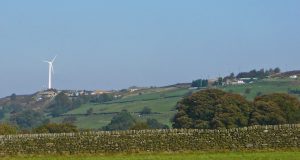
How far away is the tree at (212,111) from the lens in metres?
59.4

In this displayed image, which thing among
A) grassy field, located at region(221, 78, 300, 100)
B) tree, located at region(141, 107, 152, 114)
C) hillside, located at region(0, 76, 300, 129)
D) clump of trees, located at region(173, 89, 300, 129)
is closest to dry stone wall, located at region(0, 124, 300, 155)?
clump of trees, located at region(173, 89, 300, 129)

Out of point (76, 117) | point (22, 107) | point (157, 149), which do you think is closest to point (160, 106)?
point (76, 117)

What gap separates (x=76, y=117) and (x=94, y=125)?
2025 cm

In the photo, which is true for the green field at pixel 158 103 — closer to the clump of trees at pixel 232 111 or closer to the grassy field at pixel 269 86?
the grassy field at pixel 269 86

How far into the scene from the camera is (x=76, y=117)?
460 feet

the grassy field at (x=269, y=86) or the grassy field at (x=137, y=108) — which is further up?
the grassy field at (x=269, y=86)

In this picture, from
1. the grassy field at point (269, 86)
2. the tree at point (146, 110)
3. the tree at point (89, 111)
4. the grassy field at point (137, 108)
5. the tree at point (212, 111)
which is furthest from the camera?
the tree at point (89, 111)

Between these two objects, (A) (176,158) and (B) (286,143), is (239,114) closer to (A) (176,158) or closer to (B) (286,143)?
(B) (286,143)

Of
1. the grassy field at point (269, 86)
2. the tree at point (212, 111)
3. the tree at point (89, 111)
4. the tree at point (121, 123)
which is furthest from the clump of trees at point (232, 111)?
the tree at point (89, 111)

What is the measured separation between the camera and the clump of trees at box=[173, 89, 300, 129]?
2328 inches

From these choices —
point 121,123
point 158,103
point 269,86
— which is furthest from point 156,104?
point 121,123

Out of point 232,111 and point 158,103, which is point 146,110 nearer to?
point 158,103

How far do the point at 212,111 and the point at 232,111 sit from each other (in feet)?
9.84

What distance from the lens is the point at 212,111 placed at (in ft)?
208
